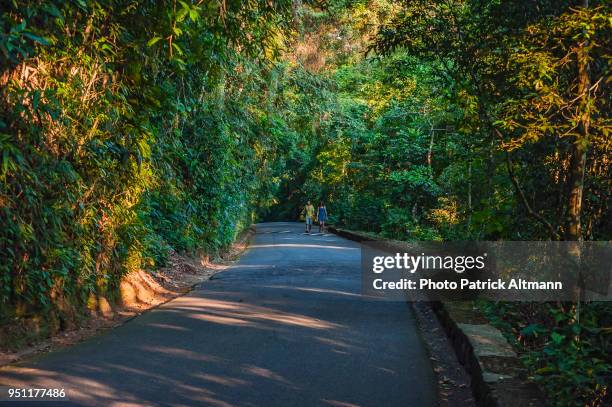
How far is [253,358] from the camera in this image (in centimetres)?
783

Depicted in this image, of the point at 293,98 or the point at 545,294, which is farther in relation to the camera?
the point at 293,98

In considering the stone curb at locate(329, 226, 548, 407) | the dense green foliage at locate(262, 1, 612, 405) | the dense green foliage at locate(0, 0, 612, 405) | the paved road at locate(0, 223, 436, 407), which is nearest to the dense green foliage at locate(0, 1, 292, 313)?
the dense green foliage at locate(0, 0, 612, 405)

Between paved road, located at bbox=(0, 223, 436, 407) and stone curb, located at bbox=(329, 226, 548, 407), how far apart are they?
1.53ft

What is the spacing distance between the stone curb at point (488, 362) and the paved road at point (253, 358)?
47 centimetres

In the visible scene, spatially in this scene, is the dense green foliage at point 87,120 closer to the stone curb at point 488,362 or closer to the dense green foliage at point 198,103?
the dense green foliage at point 198,103

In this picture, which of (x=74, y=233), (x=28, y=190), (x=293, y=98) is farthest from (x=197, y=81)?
(x=293, y=98)

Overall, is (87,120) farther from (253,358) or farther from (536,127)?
(536,127)

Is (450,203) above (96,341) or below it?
above

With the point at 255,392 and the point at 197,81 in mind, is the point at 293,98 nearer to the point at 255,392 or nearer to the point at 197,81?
the point at 197,81

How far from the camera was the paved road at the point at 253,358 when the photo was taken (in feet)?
21.0

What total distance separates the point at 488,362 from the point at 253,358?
8.39ft

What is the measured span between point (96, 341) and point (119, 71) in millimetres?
4055

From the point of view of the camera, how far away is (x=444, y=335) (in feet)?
32.9

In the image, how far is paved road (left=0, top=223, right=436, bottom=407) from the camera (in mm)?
6387
